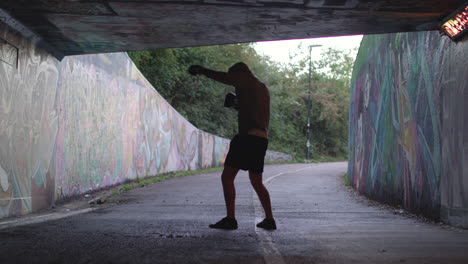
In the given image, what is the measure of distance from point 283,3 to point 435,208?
11.6 ft

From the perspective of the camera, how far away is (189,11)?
714cm

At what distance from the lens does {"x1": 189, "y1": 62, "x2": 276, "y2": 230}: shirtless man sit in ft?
21.2

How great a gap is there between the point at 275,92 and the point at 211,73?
126ft

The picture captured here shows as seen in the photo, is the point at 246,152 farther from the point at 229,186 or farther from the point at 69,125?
the point at 69,125

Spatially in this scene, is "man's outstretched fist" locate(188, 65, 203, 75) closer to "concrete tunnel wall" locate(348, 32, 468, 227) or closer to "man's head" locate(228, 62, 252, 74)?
"man's head" locate(228, 62, 252, 74)

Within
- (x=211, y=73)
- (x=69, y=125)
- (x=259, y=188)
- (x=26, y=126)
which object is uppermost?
(x=211, y=73)

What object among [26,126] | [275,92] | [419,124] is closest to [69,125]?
[26,126]

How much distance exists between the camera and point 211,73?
6250 millimetres

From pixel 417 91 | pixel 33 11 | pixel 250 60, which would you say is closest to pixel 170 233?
pixel 33 11

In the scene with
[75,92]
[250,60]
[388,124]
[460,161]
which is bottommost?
[460,161]

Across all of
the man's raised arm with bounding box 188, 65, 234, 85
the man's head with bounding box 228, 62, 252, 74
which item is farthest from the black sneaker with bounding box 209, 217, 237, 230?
the man's head with bounding box 228, 62, 252, 74

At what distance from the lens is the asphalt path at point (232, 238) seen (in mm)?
4777

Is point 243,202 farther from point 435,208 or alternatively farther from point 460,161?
point 460,161

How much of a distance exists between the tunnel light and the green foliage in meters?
19.3
